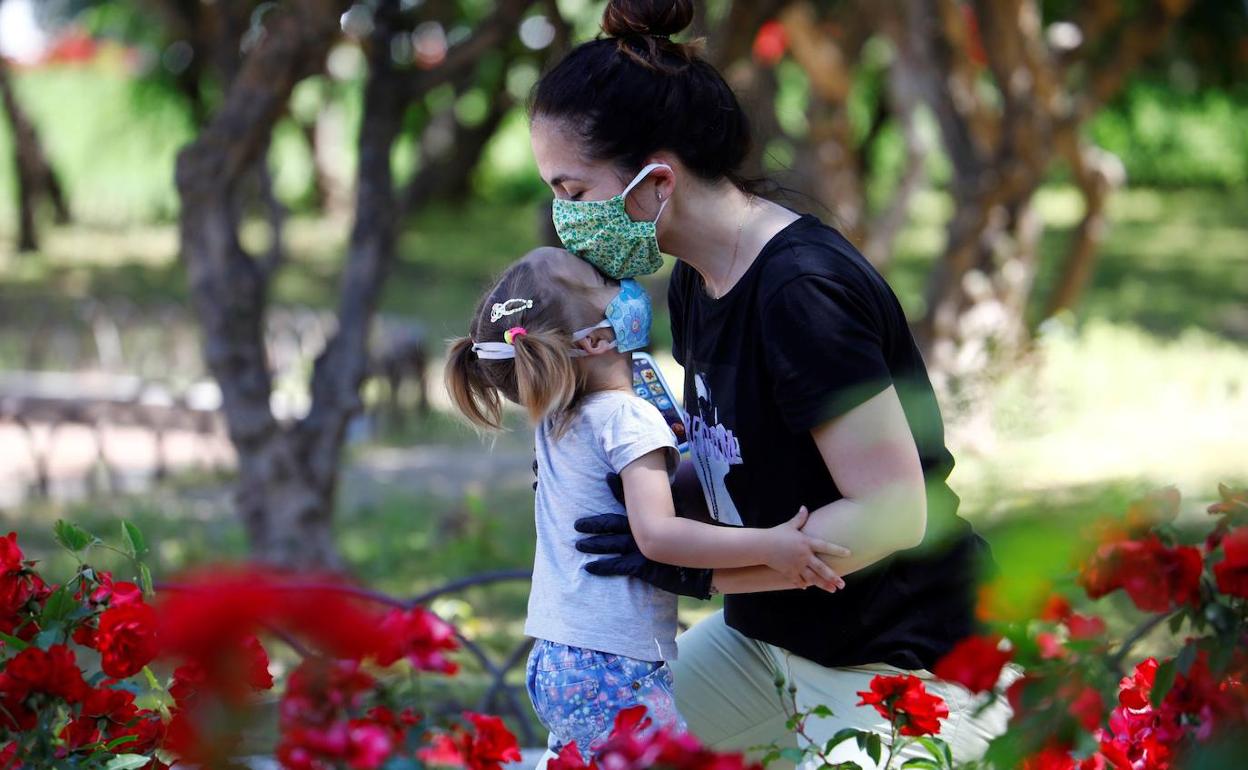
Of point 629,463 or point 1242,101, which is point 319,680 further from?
point 1242,101

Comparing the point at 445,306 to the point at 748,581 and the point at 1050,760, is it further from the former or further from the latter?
the point at 1050,760

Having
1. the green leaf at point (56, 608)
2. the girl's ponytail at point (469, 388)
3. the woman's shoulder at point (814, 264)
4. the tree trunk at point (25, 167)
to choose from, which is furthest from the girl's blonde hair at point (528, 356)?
the tree trunk at point (25, 167)

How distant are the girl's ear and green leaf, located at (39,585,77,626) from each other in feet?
2.65

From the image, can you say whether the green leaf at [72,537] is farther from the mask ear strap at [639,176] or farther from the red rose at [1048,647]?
the red rose at [1048,647]

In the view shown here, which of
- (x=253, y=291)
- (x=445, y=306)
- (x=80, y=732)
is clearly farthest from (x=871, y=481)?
(x=445, y=306)

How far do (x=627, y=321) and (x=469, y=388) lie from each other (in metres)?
0.29

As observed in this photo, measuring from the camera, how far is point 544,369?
7.09 ft

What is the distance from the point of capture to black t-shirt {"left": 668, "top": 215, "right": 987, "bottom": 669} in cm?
199

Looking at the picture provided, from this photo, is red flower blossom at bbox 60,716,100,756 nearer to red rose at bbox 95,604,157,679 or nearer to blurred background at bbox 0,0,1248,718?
red rose at bbox 95,604,157,679

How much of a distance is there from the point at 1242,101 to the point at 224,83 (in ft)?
81.3

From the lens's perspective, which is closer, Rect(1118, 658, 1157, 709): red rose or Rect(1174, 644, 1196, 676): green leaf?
Rect(1174, 644, 1196, 676): green leaf

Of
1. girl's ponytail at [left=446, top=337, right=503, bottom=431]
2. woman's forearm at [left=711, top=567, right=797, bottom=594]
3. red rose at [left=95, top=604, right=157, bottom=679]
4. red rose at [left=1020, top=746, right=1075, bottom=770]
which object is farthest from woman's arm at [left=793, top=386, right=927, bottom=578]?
red rose at [left=95, top=604, right=157, bottom=679]

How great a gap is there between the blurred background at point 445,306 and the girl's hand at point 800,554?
0.29 m

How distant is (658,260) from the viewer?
89.1 inches
